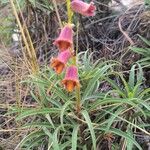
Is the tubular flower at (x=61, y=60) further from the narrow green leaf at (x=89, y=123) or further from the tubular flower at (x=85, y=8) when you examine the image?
the narrow green leaf at (x=89, y=123)

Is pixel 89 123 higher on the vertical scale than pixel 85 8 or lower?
lower

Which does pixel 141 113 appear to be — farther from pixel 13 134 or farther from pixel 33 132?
pixel 13 134

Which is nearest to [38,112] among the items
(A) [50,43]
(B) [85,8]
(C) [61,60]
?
(C) [61,60]

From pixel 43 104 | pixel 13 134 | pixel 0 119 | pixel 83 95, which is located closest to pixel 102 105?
pixel 83 95

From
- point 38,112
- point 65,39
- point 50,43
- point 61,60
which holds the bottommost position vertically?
point 50,43

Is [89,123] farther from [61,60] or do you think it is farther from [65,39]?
[65,39]

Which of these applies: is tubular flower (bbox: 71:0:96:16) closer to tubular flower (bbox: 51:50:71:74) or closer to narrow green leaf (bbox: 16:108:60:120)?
tubular flower (bbox: 51:50:71:74)

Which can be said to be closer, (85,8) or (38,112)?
(85,8)

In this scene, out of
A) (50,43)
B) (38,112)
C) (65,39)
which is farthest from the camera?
(50,43)

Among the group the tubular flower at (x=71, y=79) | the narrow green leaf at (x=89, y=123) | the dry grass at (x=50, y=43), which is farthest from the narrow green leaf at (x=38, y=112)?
the dry grass at (x=50, y=43)

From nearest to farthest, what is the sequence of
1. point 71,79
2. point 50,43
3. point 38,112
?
1. point 71,79
2. point 38,112
3. point 50,43

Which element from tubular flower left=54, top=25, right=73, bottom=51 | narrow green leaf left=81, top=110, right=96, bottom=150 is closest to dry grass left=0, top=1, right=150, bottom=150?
narrow green leaf left=81, top=110, right=96, bottom=150
